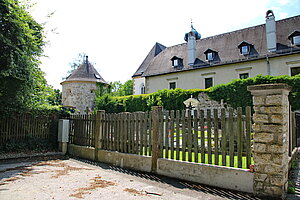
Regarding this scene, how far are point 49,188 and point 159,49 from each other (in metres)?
34.1

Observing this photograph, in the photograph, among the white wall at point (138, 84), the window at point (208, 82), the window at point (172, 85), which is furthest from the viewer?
the white wall at point (138, 84)

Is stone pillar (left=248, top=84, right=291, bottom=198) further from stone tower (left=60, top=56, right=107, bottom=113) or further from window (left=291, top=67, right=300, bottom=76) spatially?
stone tower (left=60, top=56, right=107, bottom=113)

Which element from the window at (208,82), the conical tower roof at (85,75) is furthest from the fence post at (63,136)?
the conical tower roof at (85,75)

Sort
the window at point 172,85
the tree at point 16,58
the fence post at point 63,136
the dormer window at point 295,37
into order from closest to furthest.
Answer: the tree at point 16,58, the fence post at point 63,136, the dormer window at point 295,37, the window at point 172,85

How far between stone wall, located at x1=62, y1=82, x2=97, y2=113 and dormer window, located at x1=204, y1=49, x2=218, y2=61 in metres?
17.7

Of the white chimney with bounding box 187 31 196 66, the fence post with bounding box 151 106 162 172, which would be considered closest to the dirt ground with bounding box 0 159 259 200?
the fence post with bounding box 151 106 162 172

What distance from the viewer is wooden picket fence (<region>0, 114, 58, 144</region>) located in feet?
29.6

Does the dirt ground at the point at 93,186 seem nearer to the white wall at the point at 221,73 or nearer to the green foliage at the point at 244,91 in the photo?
the green foliage at the point at 244,91

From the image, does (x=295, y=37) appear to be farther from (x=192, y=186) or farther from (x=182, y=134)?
(x=192, y=186)

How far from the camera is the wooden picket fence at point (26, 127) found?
355 inches

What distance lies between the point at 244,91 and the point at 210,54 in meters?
7.21

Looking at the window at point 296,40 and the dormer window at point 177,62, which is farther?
the dormer window at point 177,62

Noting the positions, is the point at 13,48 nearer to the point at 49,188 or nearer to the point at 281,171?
the point at 49,188

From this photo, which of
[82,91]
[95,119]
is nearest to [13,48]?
[95,119]
